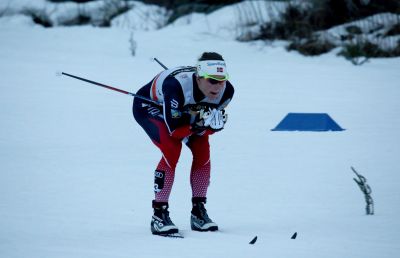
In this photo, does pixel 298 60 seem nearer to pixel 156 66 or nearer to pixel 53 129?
pixel 156 66

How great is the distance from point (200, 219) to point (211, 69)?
3.54 ft

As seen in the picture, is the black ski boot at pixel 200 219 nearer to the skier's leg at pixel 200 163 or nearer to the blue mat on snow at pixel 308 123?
the skier's leg at pixel 200 163

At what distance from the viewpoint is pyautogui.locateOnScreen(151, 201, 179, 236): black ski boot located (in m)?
5.03

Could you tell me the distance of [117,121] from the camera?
9.88m

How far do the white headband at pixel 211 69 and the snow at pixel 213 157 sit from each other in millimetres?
1076

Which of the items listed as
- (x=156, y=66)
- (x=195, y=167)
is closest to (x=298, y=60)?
(x=156, y=66)

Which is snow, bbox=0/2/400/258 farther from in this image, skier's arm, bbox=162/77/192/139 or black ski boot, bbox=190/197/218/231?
skier's arm, bbox=162/77/192/139

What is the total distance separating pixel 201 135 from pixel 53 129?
471cm

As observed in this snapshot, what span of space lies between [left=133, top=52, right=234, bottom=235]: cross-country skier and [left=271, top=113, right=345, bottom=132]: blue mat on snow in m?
4.04

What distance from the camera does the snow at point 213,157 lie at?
195 inches

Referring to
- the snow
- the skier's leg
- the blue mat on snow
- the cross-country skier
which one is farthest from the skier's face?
the blue mat on snow

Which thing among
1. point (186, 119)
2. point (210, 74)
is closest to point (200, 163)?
point (186, 119)

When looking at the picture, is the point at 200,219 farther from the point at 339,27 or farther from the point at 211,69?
the point at 339,27

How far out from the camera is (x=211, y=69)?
4.93 m
